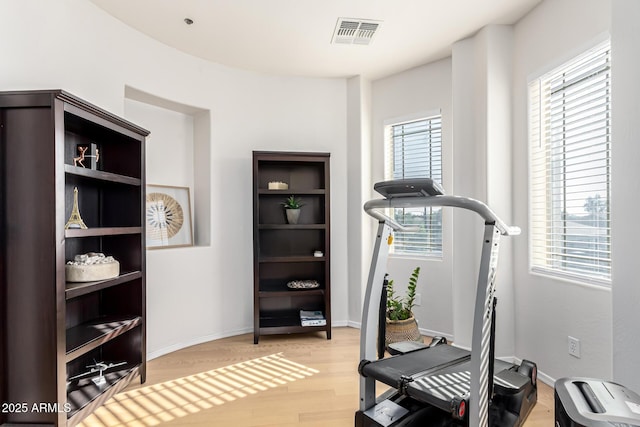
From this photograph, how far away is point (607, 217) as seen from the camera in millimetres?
2189

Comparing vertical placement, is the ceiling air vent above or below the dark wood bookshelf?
above

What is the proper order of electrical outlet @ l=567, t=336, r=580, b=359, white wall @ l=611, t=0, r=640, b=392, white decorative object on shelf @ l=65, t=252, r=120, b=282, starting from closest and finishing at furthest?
white wall @ l=611, t=0, r=640, b=392 < white decorative object on shelf @ l=65, t=252, r=120, b=282 < electrical outlet @ l=567, t=336, r=580, b=359

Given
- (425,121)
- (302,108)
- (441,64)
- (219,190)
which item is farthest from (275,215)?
(441,64)

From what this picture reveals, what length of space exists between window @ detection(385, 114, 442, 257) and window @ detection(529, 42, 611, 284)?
991 millimetres

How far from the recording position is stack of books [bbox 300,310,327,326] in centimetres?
364

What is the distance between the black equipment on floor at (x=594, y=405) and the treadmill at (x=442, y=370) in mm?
429

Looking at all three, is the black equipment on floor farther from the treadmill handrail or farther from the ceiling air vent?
the ceiling air vent

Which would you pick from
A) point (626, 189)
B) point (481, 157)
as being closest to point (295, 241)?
point (481, 157)

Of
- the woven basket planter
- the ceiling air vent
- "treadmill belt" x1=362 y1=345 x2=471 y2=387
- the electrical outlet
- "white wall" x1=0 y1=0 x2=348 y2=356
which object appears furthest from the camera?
the woven basket planter

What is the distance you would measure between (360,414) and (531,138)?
224cm

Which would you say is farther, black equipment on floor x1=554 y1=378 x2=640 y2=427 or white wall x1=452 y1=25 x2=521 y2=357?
white wall x1=452 y1=25 x2=521 y2=357

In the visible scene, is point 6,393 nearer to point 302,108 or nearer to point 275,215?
point 275,215

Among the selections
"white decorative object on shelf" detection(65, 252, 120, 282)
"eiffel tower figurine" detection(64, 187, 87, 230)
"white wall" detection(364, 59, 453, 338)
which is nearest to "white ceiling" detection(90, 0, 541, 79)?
"white wall" detection(364, 59, 453, 338)

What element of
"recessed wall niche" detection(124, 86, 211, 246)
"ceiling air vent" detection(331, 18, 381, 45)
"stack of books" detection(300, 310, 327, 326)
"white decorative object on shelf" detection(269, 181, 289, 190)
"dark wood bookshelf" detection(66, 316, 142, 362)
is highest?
"ceiling air vent" detection(331, 18, 381, 45)
